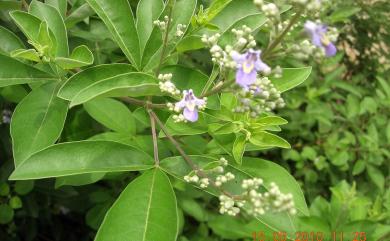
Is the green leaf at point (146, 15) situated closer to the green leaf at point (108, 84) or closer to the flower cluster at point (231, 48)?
the green leaf at point (108, 84)

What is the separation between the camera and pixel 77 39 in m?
2.83

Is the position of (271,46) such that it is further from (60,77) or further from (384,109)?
(384,109)

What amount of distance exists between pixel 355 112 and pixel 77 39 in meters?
2.55

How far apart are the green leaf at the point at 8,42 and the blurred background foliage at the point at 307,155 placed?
0.03ft

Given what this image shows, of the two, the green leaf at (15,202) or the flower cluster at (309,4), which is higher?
the flower cluster at (309,4)

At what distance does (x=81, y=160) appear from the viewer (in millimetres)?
1988

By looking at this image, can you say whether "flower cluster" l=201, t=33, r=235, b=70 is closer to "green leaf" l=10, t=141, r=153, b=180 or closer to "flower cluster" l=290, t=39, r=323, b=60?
"flower cluster" l=290, t=39, r=323, b=60

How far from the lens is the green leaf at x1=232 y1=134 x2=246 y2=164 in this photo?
1995 millimetres

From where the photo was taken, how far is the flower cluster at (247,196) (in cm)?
159

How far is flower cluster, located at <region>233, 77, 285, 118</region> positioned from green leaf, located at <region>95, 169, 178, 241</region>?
18.5 inches

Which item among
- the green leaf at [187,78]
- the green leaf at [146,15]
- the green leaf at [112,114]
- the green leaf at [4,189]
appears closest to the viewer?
the green leaf at [187,78]

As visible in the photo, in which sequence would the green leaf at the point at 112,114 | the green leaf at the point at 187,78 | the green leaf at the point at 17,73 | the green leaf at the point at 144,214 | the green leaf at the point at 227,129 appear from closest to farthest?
the green leaf at the point at 144,214, the green leaf at the point at 227,129, the green leaf at the point at 17,73, the green leaf at the point at 187,78, the green leaf at the point at 112,114

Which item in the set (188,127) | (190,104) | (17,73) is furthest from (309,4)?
(17,73)

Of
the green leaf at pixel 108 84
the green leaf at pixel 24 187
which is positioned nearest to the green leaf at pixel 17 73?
the green leaf at pixel 108 84
